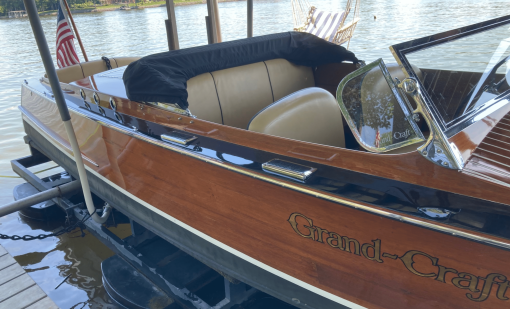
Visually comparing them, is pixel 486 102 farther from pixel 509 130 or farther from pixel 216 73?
pixel 216 73

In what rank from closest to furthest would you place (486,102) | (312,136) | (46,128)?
(486,102)
(312,136)
(46,128)

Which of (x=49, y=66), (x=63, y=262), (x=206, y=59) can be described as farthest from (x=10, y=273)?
(x=206, y=59)

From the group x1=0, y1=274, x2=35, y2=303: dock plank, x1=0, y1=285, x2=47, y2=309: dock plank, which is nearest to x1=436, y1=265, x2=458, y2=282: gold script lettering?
x1=0, y1=285, x2=47, y2=309: dock plank

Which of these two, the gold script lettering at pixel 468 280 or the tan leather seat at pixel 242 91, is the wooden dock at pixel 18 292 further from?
the gold script lettering at pixel 468 280

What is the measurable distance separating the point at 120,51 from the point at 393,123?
1173 cm

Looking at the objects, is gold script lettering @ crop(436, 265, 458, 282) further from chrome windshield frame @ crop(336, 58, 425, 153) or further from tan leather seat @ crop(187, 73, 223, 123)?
tan leather seat @ crop(187, 73, 223, 123)

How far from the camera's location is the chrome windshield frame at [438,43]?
1.11 m

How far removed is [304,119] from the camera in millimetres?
1598

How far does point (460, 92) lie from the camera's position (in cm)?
133

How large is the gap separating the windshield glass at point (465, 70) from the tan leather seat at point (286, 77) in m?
1.07

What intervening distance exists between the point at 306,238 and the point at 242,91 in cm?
107

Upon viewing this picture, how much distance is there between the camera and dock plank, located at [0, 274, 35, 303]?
1882 mm

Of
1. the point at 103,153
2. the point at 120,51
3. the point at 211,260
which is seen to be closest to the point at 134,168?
the point at 103,153

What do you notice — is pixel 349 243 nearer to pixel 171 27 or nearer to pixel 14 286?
pixel 14 286
